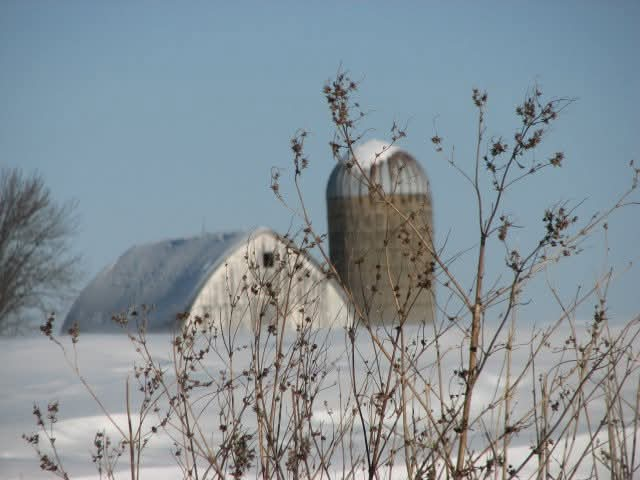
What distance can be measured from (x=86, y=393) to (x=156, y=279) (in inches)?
560

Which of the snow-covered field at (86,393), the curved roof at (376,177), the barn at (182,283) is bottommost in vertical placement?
the snow-covered field at (86,393)

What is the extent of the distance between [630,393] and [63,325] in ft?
65.5

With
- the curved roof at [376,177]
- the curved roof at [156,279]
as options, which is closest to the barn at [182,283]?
the curved roof at [156,279]

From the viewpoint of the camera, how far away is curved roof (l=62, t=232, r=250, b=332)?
20.1 metres

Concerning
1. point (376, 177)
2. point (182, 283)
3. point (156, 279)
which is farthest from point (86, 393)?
point (156, 279)

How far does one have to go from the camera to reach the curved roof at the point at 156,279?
2006 cm

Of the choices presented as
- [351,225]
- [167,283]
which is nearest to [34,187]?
[167,283]

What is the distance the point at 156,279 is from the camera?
22062 millimetres

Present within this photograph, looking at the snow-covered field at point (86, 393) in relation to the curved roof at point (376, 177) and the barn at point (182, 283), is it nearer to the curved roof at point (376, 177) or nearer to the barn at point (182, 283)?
the curved roof at point (376, 177)

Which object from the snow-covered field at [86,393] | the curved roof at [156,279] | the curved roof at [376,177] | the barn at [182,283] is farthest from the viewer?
the curved roof at [156,279]

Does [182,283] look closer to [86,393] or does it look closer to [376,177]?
[376,177]

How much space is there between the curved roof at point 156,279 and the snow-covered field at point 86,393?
27.7ft

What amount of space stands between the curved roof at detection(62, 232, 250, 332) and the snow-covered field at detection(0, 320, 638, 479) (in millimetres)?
8431

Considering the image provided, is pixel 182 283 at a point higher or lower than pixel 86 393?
higher
